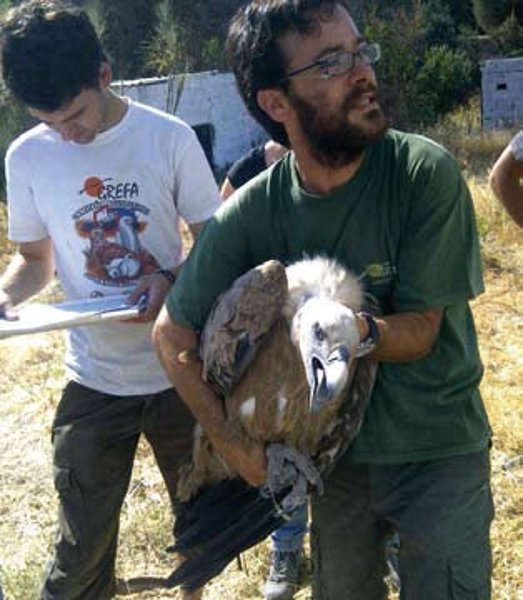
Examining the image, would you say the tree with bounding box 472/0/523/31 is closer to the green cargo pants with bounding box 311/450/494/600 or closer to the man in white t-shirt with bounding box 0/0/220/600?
the man in white t-shirt with bounding box 0/0/220/600

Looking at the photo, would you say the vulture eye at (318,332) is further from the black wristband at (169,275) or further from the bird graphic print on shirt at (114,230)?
the bird graphic print on shirt at (114,230)

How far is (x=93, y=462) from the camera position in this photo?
3.65 m

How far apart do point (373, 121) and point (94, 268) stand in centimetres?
128

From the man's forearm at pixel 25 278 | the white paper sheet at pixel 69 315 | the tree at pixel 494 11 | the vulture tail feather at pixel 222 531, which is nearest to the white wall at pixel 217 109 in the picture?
the tree at pixel 494 11

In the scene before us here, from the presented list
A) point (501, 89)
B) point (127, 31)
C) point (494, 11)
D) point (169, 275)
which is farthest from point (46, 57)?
point (494, 11)

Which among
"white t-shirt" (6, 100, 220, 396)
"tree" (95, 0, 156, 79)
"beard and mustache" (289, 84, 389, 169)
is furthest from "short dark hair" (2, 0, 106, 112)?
"tree" (95, 0, 156, 79)

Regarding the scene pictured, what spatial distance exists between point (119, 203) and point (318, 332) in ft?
4.15

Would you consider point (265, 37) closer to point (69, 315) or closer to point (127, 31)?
point (69, 315)

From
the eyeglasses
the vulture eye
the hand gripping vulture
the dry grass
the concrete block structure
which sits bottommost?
the concrete block structure

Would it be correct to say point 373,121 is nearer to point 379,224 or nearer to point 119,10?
point 379,224

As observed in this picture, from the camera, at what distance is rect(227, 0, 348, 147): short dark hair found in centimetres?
277

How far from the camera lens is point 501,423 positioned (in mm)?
5625

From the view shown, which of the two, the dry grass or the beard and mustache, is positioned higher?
the beard and mustache

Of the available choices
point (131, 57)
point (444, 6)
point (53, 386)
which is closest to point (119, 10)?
point (131, 57)
